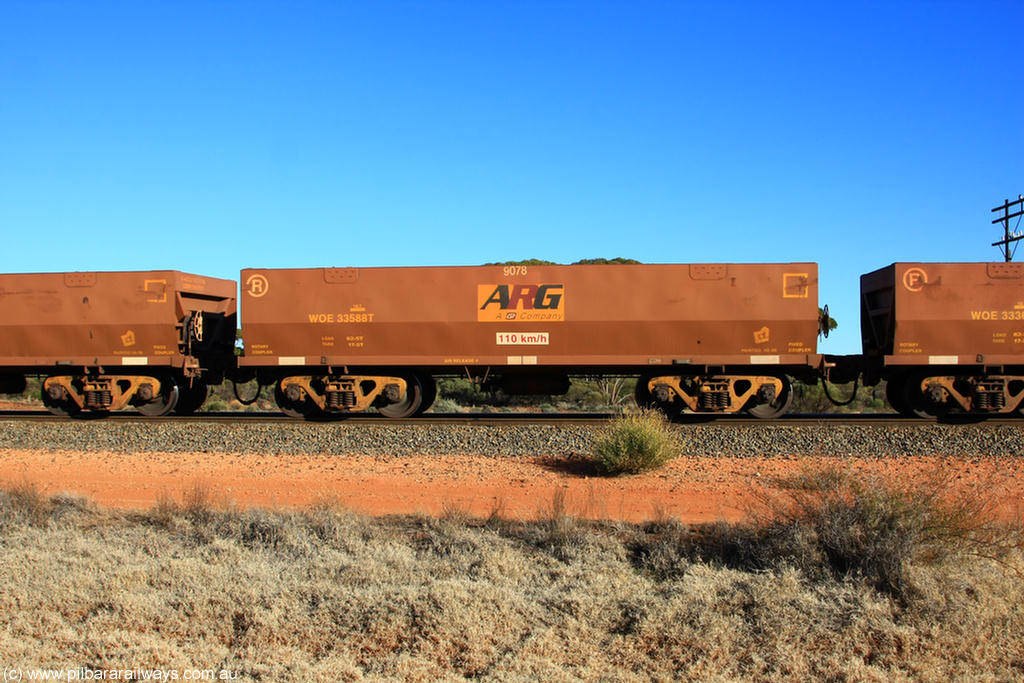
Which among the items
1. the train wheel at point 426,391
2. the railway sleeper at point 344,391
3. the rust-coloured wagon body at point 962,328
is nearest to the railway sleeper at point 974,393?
the rust-coloured wagon body at point 962,328

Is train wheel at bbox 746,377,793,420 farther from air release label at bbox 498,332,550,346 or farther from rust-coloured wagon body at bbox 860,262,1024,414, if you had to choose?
air release label at bbox 498,332,550,346

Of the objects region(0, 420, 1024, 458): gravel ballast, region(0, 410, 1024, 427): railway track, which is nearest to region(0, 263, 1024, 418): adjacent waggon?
region(0, 410, 1024, 427): railway track

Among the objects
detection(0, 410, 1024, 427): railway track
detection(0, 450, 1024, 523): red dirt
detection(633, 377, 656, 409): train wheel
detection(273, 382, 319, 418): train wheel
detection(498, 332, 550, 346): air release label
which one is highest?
detection(498, 332, 550, 346): air release label

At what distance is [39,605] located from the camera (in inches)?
202

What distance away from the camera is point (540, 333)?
1483cm

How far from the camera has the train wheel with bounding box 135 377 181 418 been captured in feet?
53.3

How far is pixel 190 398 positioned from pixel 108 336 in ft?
7.82

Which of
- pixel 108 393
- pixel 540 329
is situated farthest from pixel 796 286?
pixel 108 393

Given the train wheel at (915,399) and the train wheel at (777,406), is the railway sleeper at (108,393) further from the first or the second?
the train wheel at (915,399)

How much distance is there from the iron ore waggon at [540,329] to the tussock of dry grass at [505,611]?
27.7 feet

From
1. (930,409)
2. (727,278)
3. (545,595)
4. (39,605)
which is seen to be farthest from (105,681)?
(930,409)

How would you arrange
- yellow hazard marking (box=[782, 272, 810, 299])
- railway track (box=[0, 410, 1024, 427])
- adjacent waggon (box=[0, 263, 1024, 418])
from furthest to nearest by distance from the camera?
yellow hazard marking (box=[782, 272, 810, 299])
adjacent waggon (box=[0, 263, 1024, 418])
railway track (box=[0, 410, 1024, 427])

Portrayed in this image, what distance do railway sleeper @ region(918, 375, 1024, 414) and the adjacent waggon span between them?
0.03 m

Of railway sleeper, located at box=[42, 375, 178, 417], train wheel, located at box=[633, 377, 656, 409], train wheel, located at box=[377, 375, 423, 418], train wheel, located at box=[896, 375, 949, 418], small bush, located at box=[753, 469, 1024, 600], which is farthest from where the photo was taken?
railway sleeper, located at box=[42, 375, 178, 417]
